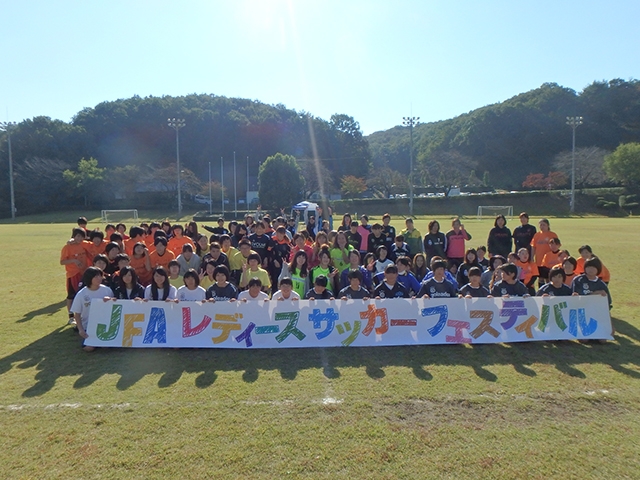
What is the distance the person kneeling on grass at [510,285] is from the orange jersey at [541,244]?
2.25m

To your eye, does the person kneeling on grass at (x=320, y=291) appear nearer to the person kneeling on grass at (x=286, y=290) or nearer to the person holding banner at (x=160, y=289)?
the person kneeling on grass at (x=286, y=290)

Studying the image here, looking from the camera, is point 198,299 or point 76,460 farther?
point 198,299

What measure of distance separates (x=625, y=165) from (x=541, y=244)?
55111 millimetres

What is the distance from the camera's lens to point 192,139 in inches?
3191

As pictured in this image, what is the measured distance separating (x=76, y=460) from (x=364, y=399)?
2.64 m

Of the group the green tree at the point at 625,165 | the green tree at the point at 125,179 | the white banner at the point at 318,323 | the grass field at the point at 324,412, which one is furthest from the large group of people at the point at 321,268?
the green tree at the point at 125,179

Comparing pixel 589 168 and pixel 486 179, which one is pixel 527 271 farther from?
pixel 486 179

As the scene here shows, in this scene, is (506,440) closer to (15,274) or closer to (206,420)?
(206,420)

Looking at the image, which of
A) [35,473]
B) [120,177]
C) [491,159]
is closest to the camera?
[35,473]

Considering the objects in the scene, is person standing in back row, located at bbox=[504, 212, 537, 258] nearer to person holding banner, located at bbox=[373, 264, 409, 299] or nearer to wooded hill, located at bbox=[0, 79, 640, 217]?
person holding banner, located at bbox=[373, 264, 409, 299]

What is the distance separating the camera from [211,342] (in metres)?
5.70

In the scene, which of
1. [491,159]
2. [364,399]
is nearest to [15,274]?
[364,399]

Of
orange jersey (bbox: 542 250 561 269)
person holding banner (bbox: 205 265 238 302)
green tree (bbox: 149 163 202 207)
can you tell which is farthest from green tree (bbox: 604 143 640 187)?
person holding banner (bbox: 205 265 238 302)

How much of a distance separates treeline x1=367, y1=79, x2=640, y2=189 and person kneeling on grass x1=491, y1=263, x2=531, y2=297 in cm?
6044
